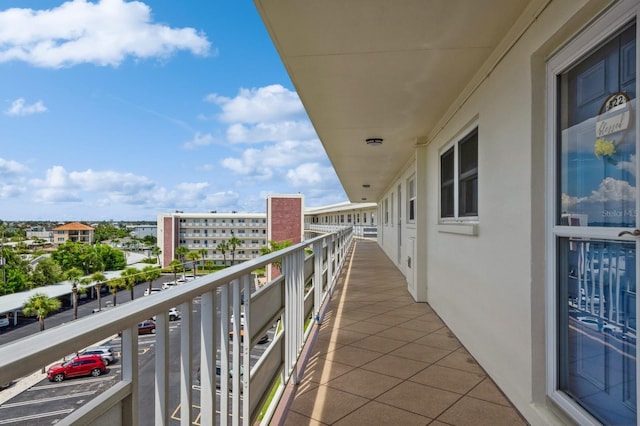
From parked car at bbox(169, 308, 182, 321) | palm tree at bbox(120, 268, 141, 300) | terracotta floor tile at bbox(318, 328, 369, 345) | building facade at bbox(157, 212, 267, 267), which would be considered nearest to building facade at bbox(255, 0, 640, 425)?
terracotta floor tile at bbox(318, 328, 369, 345)

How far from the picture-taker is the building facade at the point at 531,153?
4.87 ft

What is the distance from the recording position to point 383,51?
2.46 metres

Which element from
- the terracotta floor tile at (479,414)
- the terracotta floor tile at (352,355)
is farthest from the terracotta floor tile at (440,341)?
the terracotta floor tile at (479,414)

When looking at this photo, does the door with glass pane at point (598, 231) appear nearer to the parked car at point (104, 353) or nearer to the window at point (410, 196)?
the parked car at point (104, 353)

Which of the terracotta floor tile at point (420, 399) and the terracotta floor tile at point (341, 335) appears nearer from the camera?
the terracotta floor tile at point (420, 399)

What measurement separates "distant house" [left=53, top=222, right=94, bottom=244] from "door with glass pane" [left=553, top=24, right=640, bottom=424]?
60.7 meters

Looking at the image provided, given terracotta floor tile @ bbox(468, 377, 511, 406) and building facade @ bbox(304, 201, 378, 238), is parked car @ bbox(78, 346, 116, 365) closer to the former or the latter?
terracotta floor tile @ bbox(468, 377, 511, 406)

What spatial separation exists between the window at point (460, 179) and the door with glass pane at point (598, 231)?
4.83ft

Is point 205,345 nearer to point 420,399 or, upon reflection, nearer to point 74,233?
A: point 420,399

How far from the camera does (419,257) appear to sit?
204 inches

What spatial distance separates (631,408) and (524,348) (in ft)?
2.32

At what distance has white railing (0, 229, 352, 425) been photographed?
537mm

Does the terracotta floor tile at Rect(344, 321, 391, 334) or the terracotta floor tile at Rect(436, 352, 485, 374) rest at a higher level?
the terracotta floor tile at Rect(436, 352, 485, 374)

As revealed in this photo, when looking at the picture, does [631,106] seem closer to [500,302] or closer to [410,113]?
[500,302]
